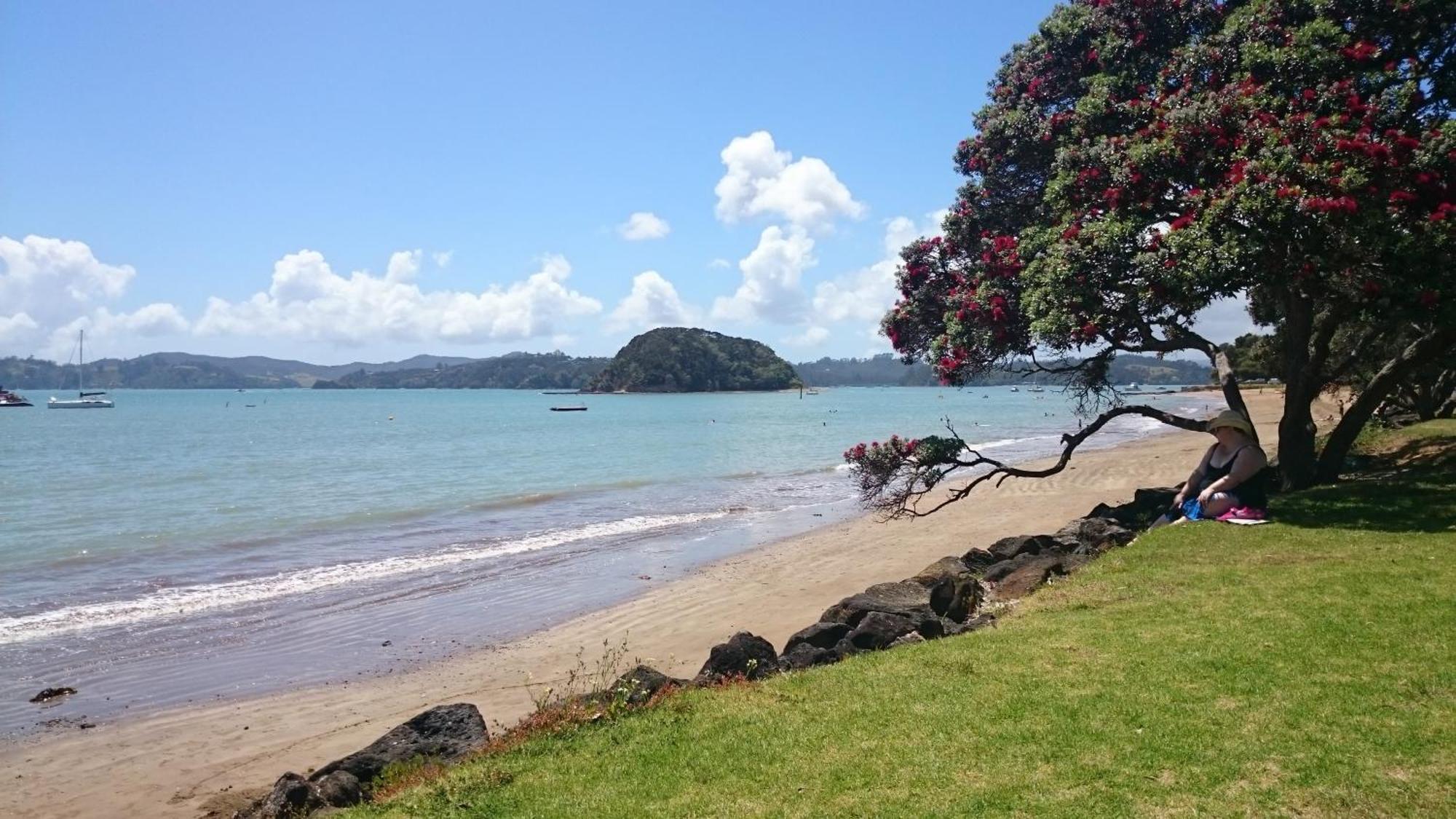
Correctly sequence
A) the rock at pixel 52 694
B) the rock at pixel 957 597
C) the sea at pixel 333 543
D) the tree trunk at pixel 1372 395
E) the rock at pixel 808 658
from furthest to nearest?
the sea at pixel 333 543 < the tree trunk at pixel 1372 395 < the rock at pixel 52 694 < the rock at pixel 957 597 < the rock at pixel 808 658

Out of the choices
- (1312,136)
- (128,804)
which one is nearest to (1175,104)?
(1312,136)

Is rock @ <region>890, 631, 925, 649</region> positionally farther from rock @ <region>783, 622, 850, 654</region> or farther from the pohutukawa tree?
the pohutukawa tree

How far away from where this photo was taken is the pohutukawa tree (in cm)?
1159

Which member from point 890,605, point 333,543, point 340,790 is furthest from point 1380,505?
point 333,543

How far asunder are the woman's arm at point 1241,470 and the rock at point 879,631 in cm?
608

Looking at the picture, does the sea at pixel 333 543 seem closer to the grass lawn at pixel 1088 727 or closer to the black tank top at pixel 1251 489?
the grass lawn at pixel 1088 727

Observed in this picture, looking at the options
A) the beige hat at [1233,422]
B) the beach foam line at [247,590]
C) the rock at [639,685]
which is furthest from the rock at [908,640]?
the beach foam line at [247,590]

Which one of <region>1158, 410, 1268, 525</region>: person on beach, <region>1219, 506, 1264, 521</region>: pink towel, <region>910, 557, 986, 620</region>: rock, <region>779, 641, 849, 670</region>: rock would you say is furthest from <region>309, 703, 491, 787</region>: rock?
<region>1219, 506, 1264, 521</region>: pink towel

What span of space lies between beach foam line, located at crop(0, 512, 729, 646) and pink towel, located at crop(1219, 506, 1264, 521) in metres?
16.0

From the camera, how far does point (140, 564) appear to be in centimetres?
2203

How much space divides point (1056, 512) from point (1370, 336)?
35.4 ft

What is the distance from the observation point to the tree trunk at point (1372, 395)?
46.0 feet

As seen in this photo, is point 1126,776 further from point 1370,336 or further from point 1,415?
point 1,415

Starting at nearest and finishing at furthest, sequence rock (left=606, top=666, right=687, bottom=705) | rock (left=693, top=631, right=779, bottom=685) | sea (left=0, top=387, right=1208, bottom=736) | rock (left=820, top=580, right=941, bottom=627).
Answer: rock (left=606, top=666, right=687, bottom=705) → rock (left=693, top=631, right=779, bottom=685) → rock (left=820, top=580, right=941, bottom=627) → sea (left=0, top=387, right=1208, bottom=736)
